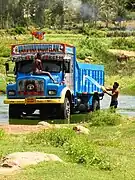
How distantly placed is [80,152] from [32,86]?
437 inches

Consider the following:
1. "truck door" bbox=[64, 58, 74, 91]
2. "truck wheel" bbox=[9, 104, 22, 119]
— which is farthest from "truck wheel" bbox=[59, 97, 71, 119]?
"truck wheel" bbox=[9, 104, 22, 119]

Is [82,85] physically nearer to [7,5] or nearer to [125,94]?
[125,94]

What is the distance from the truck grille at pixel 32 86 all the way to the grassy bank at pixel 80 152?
4825 mm

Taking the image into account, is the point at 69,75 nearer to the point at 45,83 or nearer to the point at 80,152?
the point at 45,83

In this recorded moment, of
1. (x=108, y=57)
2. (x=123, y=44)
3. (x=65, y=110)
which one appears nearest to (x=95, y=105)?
(x=65, y=110)

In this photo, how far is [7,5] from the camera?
4537 inches

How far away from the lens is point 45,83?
21.1 meters

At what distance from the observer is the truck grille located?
69.4 ft

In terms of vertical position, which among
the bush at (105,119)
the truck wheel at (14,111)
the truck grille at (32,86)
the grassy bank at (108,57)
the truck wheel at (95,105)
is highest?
the truck grille at (32,86)

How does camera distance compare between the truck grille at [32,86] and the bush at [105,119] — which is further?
the truck grille at [32,86]

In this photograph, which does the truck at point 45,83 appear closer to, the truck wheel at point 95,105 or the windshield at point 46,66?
the windshield at point 46,66

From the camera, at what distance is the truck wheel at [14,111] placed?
22109 mm

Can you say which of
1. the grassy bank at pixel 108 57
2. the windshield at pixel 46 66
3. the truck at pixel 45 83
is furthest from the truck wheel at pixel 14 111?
the grassy bank at pixel 108 57

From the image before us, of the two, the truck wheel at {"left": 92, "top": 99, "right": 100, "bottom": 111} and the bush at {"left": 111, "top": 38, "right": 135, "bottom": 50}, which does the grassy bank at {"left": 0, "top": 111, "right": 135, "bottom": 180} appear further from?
the bush at {"left": 111, "top": 38, "right": 135, "bottom": 50}
